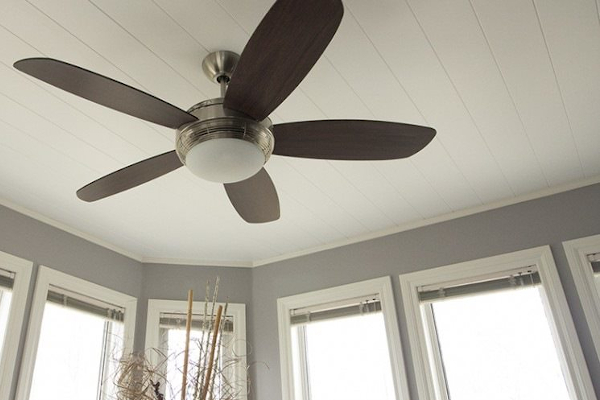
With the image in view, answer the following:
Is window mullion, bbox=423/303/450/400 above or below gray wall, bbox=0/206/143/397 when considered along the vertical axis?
below

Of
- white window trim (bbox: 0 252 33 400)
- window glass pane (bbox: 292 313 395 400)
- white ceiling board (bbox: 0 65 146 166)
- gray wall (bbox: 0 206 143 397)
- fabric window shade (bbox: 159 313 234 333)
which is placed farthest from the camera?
fabric window shade (bbox: 159 313 234 333)

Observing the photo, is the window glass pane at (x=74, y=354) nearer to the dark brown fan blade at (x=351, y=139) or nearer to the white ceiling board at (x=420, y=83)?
the dark brown fan blade at (x=351, y=139)

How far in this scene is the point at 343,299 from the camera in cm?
327

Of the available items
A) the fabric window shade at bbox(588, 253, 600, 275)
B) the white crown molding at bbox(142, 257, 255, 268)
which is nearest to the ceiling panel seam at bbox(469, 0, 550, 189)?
the fabric window shade at bbox(588, 253, 600, 275)

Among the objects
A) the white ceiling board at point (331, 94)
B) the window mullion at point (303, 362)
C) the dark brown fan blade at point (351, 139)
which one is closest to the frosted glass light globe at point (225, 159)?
the dark brown fan blade at point (351, 139)

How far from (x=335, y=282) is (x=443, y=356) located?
78 centimetres

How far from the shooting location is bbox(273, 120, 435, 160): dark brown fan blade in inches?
62.0

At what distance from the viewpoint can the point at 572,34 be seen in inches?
74.1

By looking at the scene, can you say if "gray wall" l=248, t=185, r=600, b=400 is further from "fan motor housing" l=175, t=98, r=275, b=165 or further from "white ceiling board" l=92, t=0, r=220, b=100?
"fan motor housing" l=175, t=98, r=275, b=165

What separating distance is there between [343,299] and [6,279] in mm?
1826

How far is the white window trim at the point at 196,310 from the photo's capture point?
3.27 m

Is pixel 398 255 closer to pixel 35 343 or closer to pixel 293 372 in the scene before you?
pixel 293 372

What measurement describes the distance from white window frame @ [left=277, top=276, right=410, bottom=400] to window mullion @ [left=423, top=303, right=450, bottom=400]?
160 mm

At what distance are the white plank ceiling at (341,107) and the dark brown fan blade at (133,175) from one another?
1.24 feet
